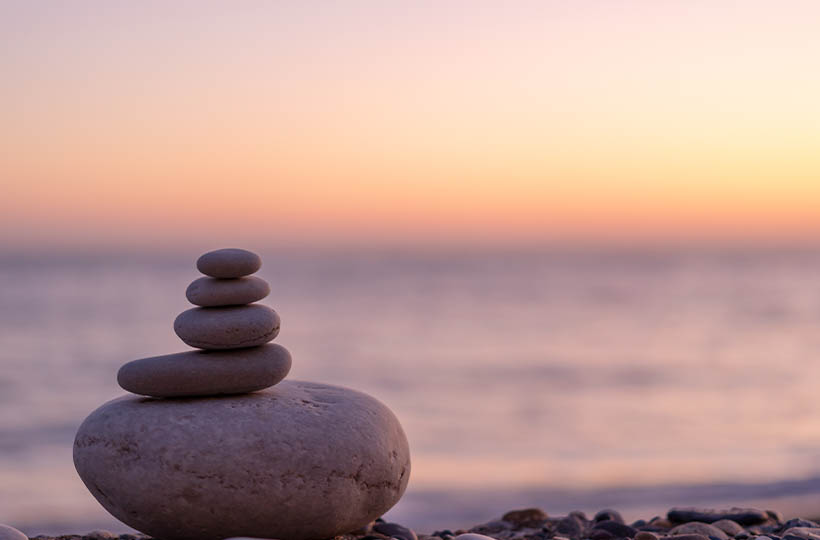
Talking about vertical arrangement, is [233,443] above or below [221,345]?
below

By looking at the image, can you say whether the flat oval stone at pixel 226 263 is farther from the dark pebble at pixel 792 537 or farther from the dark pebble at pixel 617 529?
the dark pebble at pixel 792 537

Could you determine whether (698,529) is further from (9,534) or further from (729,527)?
(9,534)

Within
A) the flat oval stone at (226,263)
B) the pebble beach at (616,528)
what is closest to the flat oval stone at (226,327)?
the flat oval stone at (226,263)

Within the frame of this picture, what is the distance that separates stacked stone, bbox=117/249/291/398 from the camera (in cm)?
475

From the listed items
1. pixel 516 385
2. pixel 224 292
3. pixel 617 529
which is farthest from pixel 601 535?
pixel 516 385

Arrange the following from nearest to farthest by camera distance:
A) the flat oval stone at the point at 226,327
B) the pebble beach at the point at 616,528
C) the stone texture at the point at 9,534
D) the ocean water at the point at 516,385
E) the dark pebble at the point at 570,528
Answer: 1. the stone texture at the point at 9,534
2. the flat oval stone at the point at 226,327
3. the pebble beach at the point at 616,528
4. the dark pebble at the point at 570,528
5. the ocean water at the point at 516,385

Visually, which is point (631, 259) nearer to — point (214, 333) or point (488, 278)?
point (488, 278)

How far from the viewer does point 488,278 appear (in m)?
60.8

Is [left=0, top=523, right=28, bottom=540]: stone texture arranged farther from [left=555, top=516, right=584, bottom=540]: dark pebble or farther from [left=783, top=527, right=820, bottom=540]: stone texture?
[left=783, top=527, right=820, bottom=540]: stone texture

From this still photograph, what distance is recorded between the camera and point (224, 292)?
490 centimetres

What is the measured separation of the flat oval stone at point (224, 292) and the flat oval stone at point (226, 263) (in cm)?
5

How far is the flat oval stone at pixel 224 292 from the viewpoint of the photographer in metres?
4.89

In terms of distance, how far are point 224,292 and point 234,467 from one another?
974 millimetres

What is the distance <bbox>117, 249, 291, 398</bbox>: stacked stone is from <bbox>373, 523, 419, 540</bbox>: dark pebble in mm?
1199
